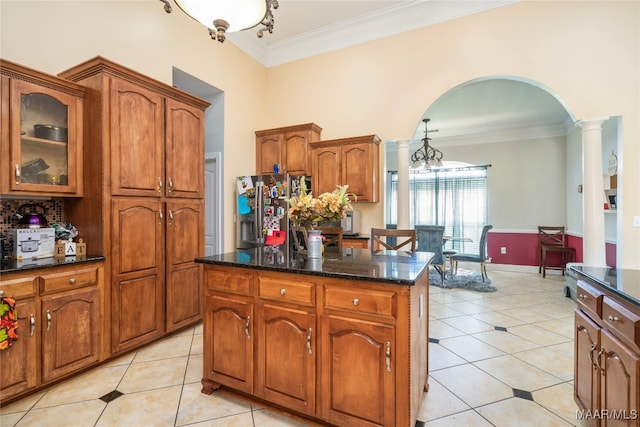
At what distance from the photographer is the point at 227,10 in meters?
1.64

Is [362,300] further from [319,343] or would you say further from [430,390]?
[430,390]

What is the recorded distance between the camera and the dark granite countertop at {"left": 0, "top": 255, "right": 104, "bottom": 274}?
6.14 feet

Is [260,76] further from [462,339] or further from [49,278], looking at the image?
[462,339]

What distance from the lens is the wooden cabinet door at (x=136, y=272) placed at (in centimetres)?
241

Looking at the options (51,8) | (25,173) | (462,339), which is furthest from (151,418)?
(51,8)

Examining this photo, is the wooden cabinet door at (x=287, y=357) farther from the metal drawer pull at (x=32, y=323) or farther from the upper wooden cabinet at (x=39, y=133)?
the upper wooden cabinet at (x=39, y=133)

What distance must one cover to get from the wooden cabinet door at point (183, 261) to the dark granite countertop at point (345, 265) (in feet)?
3.53

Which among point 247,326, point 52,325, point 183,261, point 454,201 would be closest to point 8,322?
point 52,325

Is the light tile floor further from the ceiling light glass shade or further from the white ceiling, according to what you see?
the white ceiling

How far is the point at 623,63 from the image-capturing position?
310cm

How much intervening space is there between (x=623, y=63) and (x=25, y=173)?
5.39 metres

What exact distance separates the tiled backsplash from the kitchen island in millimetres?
1586

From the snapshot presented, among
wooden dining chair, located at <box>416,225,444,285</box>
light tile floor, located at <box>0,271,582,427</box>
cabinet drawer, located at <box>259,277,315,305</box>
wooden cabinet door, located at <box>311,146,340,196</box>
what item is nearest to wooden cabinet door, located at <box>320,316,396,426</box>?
cabinet drawer, located at <box>259,277,315,305</box>

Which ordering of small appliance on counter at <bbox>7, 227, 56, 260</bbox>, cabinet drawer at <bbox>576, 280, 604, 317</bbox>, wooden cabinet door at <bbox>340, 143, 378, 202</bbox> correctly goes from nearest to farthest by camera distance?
cabinet drawer at <bbox>576, 280, 604, 317</bbox>, small appliance on counter at <bbox>7, 227, 56, 260</bbox>, wooden cabinet door at <bbox>340, 143, 378, 202</bbox>
